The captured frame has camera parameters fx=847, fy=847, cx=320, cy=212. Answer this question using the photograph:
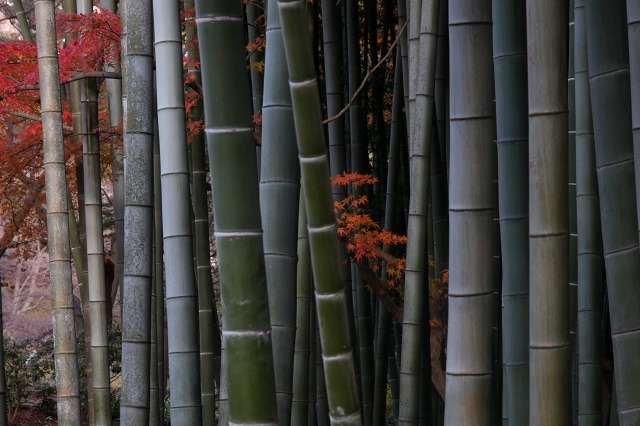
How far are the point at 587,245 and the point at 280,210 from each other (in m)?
1.25

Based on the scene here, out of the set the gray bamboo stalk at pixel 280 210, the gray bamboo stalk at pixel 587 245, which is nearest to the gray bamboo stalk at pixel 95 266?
the gray bamboo stalk at pixel 280 210

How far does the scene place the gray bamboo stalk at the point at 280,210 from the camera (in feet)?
8.49

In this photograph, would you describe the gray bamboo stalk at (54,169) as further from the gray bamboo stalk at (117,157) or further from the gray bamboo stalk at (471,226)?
the gray bamboo stalk at (471,226)

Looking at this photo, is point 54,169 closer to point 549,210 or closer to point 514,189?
point 514,189

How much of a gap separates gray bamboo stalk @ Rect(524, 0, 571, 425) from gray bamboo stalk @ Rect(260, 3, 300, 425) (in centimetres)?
78

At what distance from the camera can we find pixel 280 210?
8.51 ft

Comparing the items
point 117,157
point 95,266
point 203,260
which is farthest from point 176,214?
point 117,157

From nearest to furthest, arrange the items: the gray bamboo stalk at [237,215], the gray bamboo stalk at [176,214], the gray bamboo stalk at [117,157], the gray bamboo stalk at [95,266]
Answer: the gray bamboo stalk at [237,215], the gray bamboo stalk at [176,214], the gray bamboo stalk at [95,266], the gray bamboo stalk at [117,157]

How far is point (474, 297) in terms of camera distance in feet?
7.22

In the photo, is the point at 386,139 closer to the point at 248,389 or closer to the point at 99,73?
the point at 99,73

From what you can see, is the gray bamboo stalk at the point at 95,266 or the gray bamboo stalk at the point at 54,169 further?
the gray bamboo stalk at the point at 95,266

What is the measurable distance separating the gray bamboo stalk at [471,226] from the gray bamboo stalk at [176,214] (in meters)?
1.15

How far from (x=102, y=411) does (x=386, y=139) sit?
15.1 feet

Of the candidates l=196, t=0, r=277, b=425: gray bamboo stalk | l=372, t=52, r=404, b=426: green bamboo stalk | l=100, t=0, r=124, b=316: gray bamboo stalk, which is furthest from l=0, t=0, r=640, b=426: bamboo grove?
l=372, t=52, r=404, b=426: green bamboo stalk
